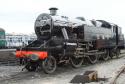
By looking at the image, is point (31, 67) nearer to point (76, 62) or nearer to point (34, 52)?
point (34, 52)

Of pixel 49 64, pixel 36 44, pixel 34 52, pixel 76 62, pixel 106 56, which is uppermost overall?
pixel 36 44

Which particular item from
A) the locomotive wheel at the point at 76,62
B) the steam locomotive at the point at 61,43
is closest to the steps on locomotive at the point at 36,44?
the steam locomotive at the point at 61,43

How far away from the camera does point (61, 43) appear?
1616cm

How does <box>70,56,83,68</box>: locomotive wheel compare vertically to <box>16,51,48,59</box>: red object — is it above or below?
below

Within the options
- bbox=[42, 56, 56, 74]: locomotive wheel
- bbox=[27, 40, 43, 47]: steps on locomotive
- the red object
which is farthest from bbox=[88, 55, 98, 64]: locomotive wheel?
the red object

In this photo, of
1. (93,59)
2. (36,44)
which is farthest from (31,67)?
(93,59)

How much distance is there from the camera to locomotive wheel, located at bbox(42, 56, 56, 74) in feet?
49.3

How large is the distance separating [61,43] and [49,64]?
4.58 ft

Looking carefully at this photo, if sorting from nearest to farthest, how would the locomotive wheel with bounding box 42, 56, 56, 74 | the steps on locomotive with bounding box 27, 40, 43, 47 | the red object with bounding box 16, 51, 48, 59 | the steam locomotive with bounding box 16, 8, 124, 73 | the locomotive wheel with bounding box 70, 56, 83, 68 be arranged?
the red object with bounding box 16, 51, 48, 59 < the locomotive wheel with bounding box 42, 56, 56, 74 < the steam locomotive with bounding box 16, 8, 124, 73 < the steps on locomotive with bounding box 27, 40, 43, 47 < the locomotive wheel with bounding box 70, 56, 83, 68

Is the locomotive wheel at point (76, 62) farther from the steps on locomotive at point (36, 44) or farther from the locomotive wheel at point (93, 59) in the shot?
the steps on locomotive at point (36, 44)

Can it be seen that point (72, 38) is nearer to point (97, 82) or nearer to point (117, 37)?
point (97, 82)

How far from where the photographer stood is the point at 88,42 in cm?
1919

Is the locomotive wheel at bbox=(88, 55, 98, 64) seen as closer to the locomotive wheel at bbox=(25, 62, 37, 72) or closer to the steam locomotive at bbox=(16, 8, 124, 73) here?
the steam locomotive at bbox=(16, 8, 124, 73)

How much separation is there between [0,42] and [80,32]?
1590 centimetres
